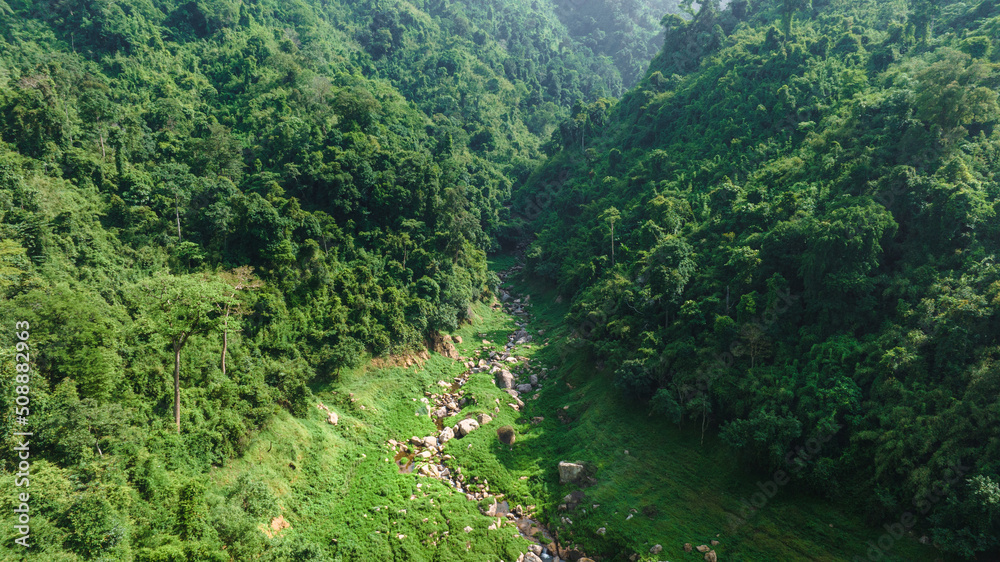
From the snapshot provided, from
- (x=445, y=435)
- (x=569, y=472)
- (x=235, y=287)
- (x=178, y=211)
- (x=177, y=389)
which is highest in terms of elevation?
(x=178, y=211)

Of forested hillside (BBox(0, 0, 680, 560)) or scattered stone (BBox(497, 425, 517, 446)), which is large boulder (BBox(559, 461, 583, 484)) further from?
forested hillside (BBox(0, 0, 680, 560))

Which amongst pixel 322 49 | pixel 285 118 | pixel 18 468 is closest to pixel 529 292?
pixel 285 118

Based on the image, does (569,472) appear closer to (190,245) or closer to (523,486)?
(523,486)

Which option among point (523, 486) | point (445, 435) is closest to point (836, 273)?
point (523, 486)

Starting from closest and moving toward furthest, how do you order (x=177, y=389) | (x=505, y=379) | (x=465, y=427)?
(x=177, y=389)
(x=465, y=427)
(x=505, y=379)

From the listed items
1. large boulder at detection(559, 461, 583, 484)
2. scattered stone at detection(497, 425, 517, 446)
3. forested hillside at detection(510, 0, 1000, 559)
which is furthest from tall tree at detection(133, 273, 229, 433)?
forested hillside at detection(510, 0, 1000, 559)

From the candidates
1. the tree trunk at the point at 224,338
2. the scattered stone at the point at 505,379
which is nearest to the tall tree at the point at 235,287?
the tree trunk at the point at 224,338
